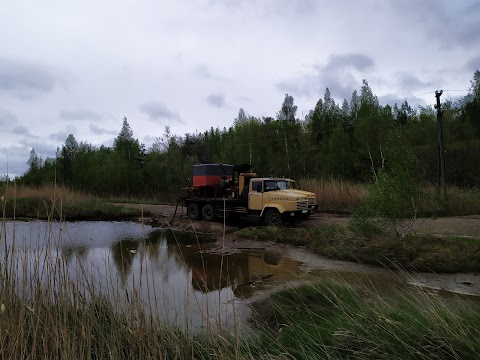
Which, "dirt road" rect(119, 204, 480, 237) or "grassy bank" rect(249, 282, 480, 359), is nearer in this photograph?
"grassy bank" rect(249, 282, 480, 359)

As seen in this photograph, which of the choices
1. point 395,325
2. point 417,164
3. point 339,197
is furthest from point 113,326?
point 339,197

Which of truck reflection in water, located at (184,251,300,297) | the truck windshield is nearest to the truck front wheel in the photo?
the truck windshield

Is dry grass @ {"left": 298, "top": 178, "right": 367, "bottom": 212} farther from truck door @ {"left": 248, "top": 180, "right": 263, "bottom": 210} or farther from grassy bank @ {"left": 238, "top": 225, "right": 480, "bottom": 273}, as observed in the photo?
grassy bank @ {"left": 238, "top": 225, "right": 480, "bottom": 273}

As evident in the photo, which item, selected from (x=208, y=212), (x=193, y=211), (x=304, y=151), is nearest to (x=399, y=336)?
(x=208, y=212)

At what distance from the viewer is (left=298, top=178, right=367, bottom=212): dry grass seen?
63.8 ft

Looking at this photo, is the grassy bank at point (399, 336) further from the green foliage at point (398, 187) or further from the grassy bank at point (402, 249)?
the green foliage at point (398, 187)

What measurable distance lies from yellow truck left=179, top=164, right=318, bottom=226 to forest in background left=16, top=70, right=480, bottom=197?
10993mm

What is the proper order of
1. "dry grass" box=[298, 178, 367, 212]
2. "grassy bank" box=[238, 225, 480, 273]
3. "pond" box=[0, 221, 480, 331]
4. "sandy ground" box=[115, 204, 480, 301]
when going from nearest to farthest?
"pond" box=[0, 221, 480, 331] → "sandy ground" box=[115, 204, 480, 301] → "grassy bank" box=[238, 225, 480, 273] → "dry grass" box=[298, 178, 367, 212]

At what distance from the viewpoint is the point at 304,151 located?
33188 mm

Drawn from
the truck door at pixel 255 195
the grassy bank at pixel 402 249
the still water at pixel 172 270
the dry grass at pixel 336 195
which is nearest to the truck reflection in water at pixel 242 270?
the still water at pixel 172 270

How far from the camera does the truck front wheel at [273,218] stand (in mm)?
15086

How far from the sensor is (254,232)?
14219 mm

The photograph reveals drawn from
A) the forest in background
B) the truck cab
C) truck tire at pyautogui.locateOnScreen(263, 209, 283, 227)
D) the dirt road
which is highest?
the forest in background

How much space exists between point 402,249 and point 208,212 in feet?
33.7
